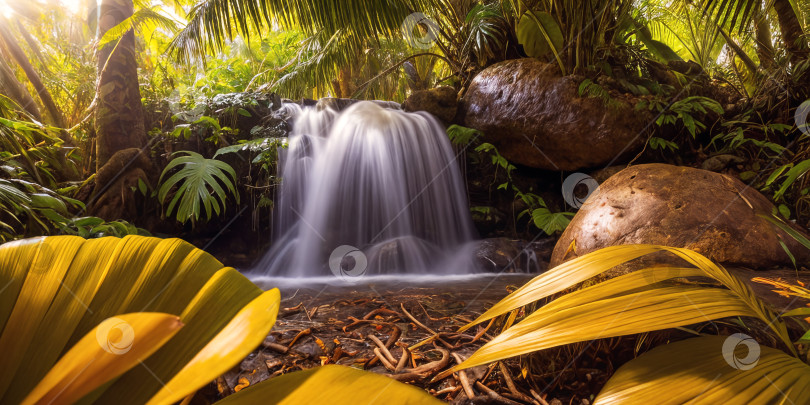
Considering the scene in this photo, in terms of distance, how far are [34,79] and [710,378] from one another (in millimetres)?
7967

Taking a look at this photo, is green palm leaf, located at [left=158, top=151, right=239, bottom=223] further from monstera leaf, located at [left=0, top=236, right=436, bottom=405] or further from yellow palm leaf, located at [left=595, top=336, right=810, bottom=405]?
yellow palm leaf, located at [left=595, top=336, right=810, bottom=405]

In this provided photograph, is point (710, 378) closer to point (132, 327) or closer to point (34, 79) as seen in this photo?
point (132, 327)

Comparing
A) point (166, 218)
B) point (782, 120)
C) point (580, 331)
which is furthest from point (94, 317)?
point (782, 120)

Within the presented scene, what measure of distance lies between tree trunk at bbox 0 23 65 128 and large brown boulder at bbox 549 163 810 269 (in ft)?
22.2

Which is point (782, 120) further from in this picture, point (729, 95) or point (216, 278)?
point (216, 278)

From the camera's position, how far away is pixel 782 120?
435 centimetres

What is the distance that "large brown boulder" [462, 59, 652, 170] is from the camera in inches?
178

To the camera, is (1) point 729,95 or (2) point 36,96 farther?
(2) point 36,96

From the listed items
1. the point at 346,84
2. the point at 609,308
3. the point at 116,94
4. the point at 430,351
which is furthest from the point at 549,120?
the point at 346,84

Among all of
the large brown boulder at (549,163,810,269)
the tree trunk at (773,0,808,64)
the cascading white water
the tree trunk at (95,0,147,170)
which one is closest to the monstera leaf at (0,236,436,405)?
the large brown boulder at (549,163,810,269)

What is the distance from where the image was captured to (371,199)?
4.96 meters

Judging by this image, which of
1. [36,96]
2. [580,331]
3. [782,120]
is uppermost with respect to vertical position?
[36,96]

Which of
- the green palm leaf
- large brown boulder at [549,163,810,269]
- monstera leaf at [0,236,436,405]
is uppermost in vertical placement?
the green palm leaf

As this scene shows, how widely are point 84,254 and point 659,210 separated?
2371mm
